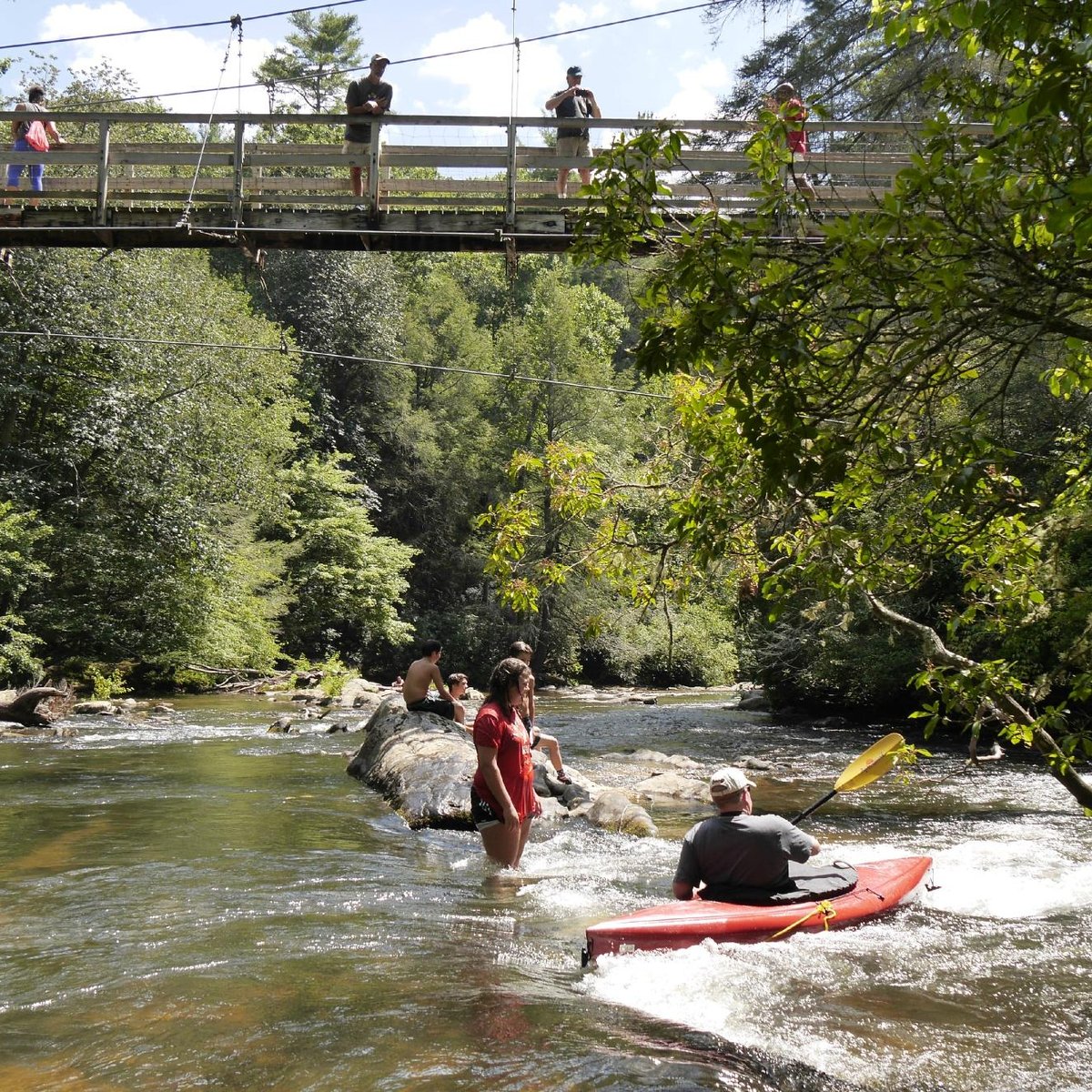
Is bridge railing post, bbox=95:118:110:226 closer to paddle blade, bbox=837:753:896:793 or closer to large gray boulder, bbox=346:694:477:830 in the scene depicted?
large gray boulder, bbox=346:694:477:830

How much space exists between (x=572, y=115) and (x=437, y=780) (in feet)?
22.2

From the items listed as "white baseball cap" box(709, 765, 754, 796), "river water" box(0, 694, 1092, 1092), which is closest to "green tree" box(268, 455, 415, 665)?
"river water" box(0, 694, 1092, 1092)

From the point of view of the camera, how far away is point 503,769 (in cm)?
681

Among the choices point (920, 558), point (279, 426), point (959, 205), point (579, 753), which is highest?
point (279, 426)

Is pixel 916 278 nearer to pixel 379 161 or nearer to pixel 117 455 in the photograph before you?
pixel 379 161

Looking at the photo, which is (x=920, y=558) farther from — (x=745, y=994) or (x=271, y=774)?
(x=271, y=774)

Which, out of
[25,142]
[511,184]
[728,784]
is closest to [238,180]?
[511,184]

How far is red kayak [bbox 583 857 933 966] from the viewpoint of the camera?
5.22m

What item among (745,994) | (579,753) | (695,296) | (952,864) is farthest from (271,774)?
(695,296)

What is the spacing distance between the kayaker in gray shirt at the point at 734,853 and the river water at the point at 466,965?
0.35 m

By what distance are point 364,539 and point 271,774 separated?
19176 millimetres

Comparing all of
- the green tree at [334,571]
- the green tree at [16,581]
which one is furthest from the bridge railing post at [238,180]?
the green tree at [334,571]

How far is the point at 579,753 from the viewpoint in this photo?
15.0 m

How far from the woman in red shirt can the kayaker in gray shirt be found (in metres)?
1.31
